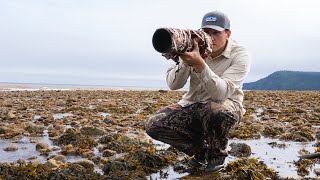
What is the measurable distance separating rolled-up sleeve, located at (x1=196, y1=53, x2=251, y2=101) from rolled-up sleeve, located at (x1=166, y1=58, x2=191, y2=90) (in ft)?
1.37

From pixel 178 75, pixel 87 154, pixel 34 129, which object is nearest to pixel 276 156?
pixel 178 75

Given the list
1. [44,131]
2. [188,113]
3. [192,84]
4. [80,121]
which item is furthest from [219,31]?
[80,121]

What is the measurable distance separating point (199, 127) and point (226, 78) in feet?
3.01

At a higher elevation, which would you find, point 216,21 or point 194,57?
point 216,21

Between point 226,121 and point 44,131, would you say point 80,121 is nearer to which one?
point 44,131

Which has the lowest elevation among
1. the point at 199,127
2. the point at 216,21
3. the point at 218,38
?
the point at 199,127

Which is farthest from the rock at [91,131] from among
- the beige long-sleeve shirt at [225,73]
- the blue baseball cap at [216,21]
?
the blue baseball cap at [216,21]

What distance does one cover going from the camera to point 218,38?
4.44m

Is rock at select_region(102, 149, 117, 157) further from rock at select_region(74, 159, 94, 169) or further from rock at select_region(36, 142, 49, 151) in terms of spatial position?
rock at select_region(36, 142, 49, 151)

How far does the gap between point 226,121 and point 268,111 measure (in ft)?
27.5

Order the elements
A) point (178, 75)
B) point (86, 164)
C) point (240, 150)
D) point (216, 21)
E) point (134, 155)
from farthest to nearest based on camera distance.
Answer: point (240, 150) < point (134, 155) < point (86, 164) < point (178, 75) < point (216, 21)

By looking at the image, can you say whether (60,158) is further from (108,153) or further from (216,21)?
(216,21)

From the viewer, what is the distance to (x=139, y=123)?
9648 mm

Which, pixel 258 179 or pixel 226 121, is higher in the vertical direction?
pixel 226 121
